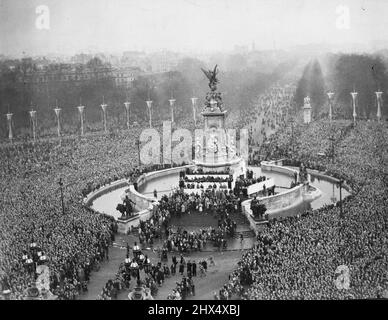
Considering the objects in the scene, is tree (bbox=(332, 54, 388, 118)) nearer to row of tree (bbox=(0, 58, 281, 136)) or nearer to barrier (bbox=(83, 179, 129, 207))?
row of tree (bbox=(0, 58, 281, 136))

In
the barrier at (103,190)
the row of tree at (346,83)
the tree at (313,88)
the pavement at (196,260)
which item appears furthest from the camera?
the tree at (313,88)

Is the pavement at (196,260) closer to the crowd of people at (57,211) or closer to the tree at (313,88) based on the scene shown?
the crowd of people at (57,211)

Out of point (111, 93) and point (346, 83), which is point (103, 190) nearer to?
point (346, 83)

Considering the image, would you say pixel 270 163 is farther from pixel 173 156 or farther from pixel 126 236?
pixel 126 236

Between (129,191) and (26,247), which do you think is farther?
(129,191)

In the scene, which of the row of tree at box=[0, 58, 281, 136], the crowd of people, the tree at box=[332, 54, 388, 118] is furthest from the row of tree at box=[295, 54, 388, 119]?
the crowd of people

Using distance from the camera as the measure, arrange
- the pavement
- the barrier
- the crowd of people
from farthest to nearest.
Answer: the barrier
the crowd of people
the pavement

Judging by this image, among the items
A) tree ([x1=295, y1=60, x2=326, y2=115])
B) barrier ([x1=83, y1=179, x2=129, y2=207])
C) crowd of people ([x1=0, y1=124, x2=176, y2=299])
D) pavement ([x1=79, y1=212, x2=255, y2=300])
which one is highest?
tree ([x1=295, y1=60, x2=326, y2=115])

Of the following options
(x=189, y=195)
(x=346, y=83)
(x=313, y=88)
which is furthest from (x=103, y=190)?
(x=313, y=88)

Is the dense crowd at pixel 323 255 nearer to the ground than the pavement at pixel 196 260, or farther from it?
farther from it

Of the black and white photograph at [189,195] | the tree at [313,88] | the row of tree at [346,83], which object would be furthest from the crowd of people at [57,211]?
the tree at [313,88]
